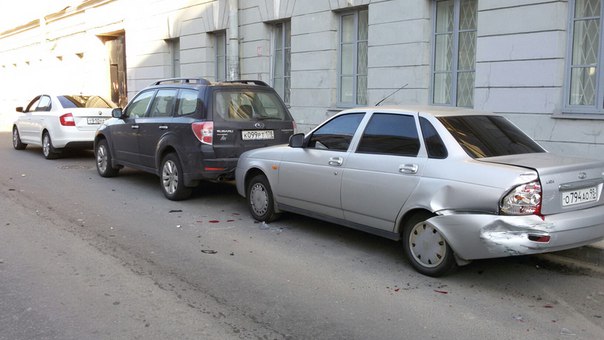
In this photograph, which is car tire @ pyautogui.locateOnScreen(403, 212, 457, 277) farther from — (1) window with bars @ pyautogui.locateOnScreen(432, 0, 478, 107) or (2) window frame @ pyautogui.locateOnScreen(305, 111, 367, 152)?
(1) window with bars @ pyautogui.locateOnScreen(432, 0, 478, 107)

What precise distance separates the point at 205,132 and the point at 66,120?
6.42 meters

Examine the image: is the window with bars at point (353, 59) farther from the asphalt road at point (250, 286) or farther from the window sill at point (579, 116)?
the asphalt road at point (250, 286)

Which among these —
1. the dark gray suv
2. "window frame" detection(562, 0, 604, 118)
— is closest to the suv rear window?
the dark gray suv

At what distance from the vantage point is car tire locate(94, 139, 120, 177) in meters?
10.8

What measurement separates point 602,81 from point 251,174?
5248mm

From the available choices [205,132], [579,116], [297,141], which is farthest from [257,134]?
[579,116]

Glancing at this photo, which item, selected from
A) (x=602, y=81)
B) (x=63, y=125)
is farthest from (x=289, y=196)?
(x=63, y=125)

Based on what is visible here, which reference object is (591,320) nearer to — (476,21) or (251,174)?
(251,174)

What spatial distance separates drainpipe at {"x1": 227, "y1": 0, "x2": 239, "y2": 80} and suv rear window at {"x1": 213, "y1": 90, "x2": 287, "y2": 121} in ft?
20.4

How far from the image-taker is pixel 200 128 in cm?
802

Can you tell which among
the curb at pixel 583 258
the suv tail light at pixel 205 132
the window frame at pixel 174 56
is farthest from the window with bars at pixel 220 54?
the curb at pixel 583 258

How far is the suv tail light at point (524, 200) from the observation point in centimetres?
463

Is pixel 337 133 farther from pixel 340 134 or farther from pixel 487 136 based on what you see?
pixel 487 136

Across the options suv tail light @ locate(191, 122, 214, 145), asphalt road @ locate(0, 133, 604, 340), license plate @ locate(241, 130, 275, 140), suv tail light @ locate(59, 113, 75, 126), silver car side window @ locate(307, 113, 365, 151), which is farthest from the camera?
suv tail light @ locate(59, 113, 75, 126)
